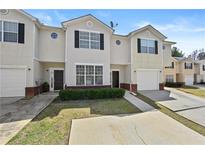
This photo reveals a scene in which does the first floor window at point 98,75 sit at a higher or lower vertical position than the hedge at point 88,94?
higher

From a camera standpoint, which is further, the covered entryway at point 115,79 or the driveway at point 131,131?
the covered entryway at point 115,79

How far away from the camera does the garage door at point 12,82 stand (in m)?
12.7

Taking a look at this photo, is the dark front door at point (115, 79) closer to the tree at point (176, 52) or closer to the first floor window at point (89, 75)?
the first floor window at point (89, 75)

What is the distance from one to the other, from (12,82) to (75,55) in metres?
5.68

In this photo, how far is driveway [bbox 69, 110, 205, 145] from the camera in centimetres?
550

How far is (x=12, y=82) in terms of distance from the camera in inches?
508

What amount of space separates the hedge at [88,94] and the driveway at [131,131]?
4558 millimetres

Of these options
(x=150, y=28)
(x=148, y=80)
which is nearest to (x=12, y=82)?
(x=148, y=80)

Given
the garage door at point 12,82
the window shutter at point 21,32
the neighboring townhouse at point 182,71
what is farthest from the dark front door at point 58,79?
the neighboring townhouse at point 182,71

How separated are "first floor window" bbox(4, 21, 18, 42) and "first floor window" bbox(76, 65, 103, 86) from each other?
5.66 m

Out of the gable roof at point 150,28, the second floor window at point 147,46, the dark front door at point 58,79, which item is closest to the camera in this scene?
the dark front door at point 58,79

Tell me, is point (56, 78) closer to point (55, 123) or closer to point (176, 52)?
point (55, 123)

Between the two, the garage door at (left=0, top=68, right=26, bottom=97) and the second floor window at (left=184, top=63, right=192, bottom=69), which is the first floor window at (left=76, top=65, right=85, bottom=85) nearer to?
the garage door at (left=0, top=68, right=26, bottom=97)
